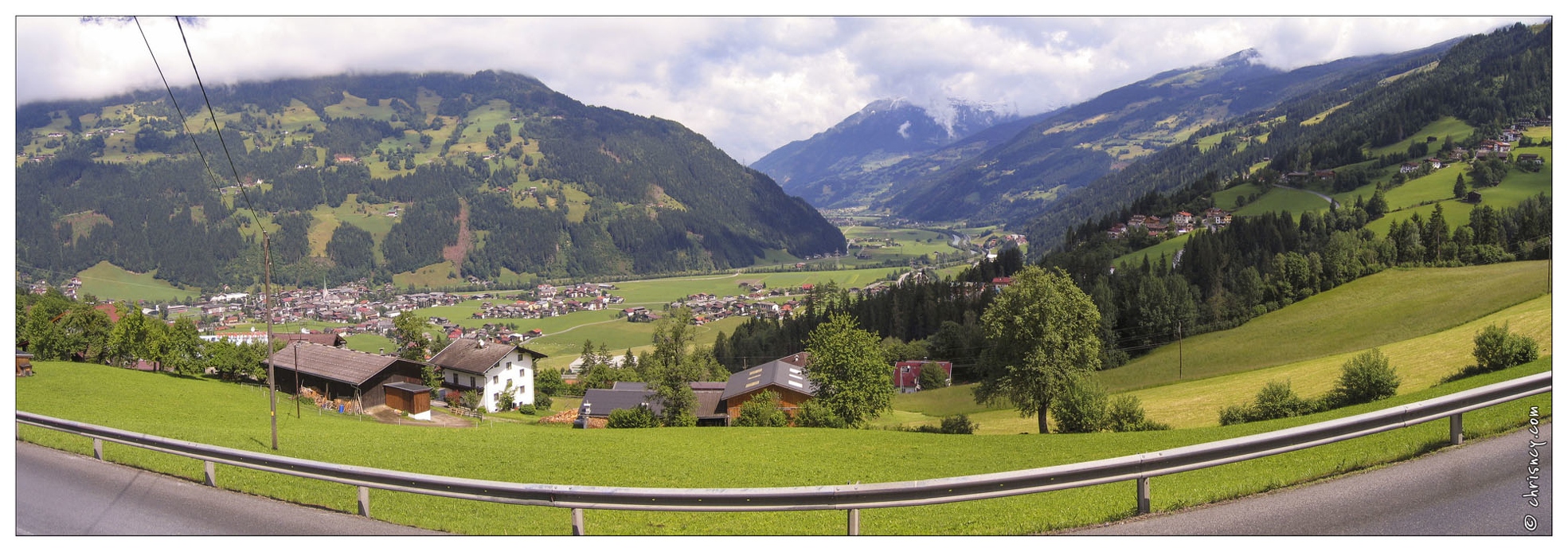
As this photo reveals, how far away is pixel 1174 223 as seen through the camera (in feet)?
481

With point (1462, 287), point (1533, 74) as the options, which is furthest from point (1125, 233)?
point (1533, 74)

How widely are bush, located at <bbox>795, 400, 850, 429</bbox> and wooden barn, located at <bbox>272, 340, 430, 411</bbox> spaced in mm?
23705

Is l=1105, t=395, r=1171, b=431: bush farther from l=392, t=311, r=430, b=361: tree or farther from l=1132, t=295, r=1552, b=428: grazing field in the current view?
l=392, t=311, r=430, b=361: tree

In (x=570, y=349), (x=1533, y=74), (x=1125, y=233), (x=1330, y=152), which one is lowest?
(x=570, y=349)

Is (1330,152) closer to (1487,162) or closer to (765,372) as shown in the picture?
(1487,162)

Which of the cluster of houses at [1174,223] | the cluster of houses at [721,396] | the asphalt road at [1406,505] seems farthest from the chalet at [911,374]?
the asphalt road at [1406,505]

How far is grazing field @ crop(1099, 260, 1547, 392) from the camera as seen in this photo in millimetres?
57688

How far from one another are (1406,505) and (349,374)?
54609 mm

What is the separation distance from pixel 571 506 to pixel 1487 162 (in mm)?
155222

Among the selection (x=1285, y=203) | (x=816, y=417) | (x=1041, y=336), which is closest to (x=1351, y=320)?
(x=1041, y=336)

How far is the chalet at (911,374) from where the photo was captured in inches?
3428

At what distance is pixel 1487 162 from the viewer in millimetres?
121562

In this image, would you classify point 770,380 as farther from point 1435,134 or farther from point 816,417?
point 1435,134

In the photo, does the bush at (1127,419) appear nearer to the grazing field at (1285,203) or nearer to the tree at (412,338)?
the tree at (412,338)
